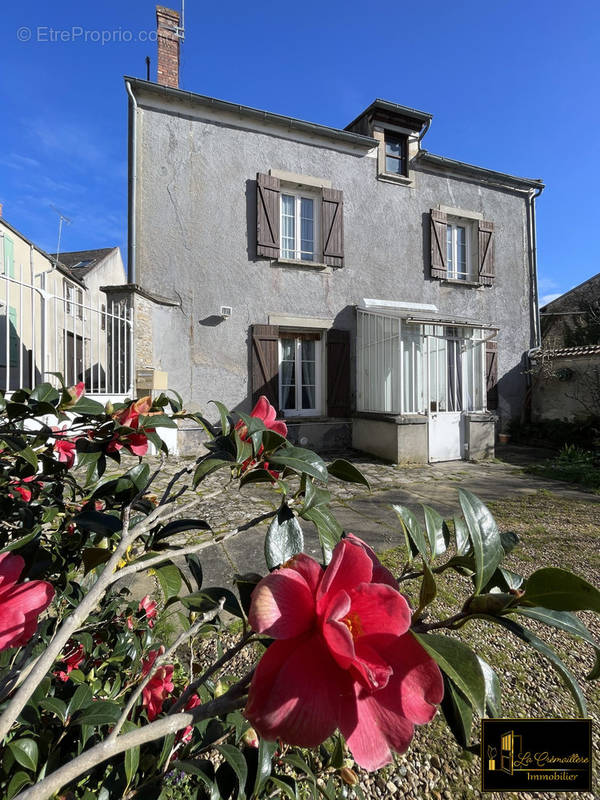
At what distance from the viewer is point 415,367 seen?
6.82 m

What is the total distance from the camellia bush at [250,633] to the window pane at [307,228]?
7599mm

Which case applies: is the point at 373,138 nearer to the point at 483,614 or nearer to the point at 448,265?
the point at 448,265

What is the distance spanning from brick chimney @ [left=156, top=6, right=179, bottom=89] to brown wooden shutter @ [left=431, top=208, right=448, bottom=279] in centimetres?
560

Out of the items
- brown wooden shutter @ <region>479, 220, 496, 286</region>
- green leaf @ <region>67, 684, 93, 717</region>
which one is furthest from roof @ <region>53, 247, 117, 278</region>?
green leaf @ <region>67, 684, 93, 717</region>

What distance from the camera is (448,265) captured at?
906cm

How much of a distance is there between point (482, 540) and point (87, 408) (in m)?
0.84

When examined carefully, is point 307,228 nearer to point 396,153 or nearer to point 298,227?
point 298,227

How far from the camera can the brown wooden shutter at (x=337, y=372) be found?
25.6ft

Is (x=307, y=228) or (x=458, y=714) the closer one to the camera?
(x=458, y=714)

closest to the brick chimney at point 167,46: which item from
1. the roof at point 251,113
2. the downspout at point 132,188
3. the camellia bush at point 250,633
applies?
the roof at point 251,113

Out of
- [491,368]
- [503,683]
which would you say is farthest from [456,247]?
[503,683]

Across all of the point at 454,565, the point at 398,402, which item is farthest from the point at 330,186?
the point at 454,565

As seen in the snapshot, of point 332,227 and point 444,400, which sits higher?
point 332,227

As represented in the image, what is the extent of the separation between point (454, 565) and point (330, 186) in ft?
28.3
